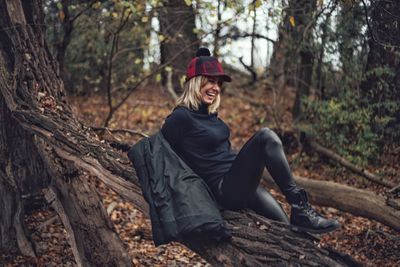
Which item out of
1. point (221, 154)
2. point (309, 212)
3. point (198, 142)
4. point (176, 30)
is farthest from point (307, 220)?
point (176, 30)

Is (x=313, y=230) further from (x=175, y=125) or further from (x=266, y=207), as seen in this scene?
(x=175, y=125)

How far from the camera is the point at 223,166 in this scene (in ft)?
15.1

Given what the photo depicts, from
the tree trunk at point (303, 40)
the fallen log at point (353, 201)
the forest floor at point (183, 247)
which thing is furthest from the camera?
the tree trunk at point (303, 40)

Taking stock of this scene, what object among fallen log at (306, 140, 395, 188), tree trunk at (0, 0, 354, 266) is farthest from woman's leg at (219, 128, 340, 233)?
fallen log at (306, 140, 395, 188)

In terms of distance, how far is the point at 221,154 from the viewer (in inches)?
183

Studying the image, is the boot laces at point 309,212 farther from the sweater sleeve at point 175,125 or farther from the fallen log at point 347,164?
the fallen log at point 347,164

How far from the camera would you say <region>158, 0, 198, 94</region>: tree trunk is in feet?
29.1

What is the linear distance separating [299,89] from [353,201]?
15.7ft

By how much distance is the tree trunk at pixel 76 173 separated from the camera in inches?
161

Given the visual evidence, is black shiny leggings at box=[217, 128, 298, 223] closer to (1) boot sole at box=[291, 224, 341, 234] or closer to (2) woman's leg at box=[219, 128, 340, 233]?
(2) woman's leg at box=[219, 128, 340, 233]

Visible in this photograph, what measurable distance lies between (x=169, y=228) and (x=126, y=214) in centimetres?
364

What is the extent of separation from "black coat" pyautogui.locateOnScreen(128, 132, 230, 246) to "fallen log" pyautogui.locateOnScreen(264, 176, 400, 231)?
244cm

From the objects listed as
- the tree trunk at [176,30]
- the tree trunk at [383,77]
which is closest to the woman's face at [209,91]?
the tree trunk at [383,77]

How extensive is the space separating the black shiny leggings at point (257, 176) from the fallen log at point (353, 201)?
1774 millimetres
